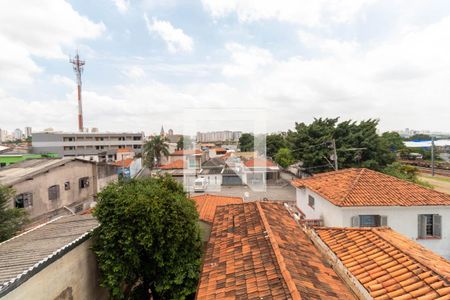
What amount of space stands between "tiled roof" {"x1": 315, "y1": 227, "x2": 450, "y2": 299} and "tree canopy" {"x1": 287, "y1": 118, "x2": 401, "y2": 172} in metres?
17.4

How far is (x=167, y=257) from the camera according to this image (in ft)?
22.7

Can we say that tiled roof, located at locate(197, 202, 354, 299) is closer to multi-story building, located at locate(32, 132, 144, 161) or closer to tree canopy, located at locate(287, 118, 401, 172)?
tree canopy, located at locate(287, 118, 401, 172)

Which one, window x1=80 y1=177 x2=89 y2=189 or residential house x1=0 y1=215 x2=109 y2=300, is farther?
window x1=80 y1=177 x2=89 y2=189

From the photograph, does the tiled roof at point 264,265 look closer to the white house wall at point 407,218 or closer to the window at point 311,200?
the white house wall at point 407,218

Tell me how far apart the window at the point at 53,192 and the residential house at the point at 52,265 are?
9054 mm

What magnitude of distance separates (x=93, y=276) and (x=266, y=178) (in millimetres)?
26335

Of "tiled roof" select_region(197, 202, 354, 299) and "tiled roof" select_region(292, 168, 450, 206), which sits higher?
"tiled roof" select_region(292, 168, 450, 206)

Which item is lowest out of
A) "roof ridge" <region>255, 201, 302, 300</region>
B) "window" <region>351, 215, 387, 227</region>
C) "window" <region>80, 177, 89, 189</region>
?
"window" <region>351, 215, 387, 227</region>

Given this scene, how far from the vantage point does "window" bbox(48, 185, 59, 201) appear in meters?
15.8

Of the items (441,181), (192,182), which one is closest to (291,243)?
(192,182)

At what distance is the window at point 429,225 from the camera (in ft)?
35.0

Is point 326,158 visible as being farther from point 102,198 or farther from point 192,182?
point 102,198

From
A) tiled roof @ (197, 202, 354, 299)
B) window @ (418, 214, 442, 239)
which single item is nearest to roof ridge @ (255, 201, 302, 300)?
tiled roof @ (197, 202, 354, 299)

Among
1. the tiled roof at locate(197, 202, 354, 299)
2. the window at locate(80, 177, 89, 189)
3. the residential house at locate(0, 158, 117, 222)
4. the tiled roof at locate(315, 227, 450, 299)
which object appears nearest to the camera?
the tiled roof at locate(315, 227, 450, 299)
